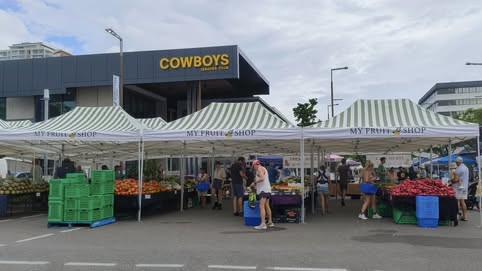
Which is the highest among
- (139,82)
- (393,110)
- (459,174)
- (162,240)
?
(139,82)

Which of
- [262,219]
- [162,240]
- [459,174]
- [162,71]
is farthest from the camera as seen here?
[162,71]

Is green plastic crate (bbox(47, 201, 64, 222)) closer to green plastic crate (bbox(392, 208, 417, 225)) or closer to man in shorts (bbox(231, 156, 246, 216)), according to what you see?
man in shorts (bbox(231, 156, 246, 216))

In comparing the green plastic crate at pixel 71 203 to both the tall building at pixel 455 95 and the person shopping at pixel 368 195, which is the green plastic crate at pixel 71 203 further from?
the tall building at pixel 455 95

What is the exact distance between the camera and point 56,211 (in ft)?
43.0

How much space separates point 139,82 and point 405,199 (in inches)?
824

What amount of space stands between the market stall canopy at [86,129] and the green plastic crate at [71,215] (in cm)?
264

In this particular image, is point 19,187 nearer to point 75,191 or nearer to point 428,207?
point 75,191

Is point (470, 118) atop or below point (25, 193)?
atop

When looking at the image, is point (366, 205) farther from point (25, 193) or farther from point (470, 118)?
point (470, 118)

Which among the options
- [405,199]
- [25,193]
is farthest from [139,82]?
[405,199]

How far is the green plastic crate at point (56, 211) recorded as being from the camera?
1306 cm

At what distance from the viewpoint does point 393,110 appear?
582 inches

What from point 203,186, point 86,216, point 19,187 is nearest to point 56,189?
point 86,216

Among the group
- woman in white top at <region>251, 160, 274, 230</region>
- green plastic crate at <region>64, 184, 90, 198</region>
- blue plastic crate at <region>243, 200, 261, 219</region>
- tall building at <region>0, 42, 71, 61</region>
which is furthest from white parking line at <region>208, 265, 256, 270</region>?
tall building at <region>0, 42, 71, 61</region>
